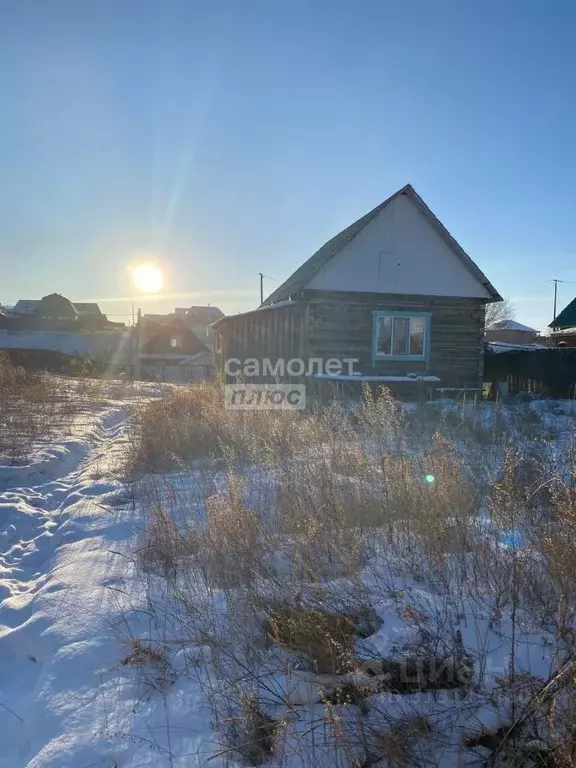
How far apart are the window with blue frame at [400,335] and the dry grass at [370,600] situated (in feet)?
31.8

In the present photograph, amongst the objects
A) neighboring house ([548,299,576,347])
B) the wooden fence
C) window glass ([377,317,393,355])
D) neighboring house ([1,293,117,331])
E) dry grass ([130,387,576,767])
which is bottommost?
dry grass ([130,387,576,767])

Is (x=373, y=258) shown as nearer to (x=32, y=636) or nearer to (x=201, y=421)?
(x=201, y=421)

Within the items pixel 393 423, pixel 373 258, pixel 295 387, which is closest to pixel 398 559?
pixel 393 423

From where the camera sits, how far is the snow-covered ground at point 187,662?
5.42 feet

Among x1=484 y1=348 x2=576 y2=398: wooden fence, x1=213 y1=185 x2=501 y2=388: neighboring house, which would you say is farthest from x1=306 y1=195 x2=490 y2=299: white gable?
x1=484 y1=348 x2=576 y2=398: wooden fence

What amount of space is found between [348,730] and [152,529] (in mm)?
2029

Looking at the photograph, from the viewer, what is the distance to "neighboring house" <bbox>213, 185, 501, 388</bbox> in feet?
42.7

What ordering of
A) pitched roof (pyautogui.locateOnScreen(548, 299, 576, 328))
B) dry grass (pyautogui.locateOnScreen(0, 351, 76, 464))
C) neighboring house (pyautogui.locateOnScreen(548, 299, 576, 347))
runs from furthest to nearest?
pitched roof (pyautogui.locateOnScreen(548, 299, 576, 328)) < neighboring house (pyautogui.locateOnScreen(548, 299, 576, 347)) < dry grass (pyautogui.locateOnScreen(0, 351, 76, 464))

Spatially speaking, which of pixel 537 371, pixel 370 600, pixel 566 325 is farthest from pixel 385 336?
pixel 566 325

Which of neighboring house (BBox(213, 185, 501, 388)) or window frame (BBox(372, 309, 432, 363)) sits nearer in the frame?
neighboring house (BBox(213, 185, 501, 388))

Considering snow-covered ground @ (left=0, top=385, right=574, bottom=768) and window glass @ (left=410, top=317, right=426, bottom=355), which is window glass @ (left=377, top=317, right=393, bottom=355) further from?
snow-covered ground @ (left=0, top=385, right=574, bottom=768)

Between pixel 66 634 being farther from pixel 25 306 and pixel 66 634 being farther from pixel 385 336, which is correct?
pixel 25 306

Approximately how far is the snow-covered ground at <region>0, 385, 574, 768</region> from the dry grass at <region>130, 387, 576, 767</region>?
0.04ft

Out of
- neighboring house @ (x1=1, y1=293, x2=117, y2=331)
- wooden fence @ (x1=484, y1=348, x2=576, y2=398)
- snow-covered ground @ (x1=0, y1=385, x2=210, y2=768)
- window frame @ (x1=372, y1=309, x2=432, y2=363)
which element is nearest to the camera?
snow-covered ground @ (x1=0, y1=385, x2=210, y2=768)
